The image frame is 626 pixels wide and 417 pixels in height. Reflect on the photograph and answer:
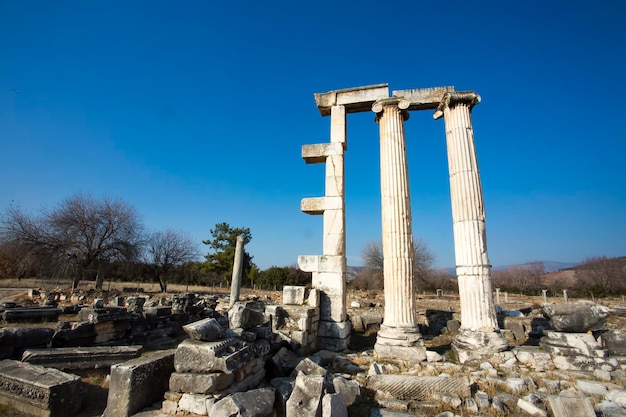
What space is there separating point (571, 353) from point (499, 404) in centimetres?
327

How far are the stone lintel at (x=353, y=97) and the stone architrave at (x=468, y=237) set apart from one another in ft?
6.24

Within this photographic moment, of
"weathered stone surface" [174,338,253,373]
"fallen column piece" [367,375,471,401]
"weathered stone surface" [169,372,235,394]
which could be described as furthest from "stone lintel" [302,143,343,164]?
"weathered stone surface" [169,372,235,394]

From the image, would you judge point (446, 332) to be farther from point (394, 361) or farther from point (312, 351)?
point (312, 351)

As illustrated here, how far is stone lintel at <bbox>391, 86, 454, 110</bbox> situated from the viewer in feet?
30.2

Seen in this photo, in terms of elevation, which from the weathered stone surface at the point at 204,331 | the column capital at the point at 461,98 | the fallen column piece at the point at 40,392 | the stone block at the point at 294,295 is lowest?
the fallen column piece at the point at 40,392

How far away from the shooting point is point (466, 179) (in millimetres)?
8383

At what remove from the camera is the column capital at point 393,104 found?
9195 millimetres

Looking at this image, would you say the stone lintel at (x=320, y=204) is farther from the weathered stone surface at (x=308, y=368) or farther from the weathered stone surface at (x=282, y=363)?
the weathered stone surface at (x=308, y=368)

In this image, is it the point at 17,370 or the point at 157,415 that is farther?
the point at 17,370

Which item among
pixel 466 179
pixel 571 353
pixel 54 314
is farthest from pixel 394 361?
pixel 54 314

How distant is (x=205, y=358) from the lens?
4.32m

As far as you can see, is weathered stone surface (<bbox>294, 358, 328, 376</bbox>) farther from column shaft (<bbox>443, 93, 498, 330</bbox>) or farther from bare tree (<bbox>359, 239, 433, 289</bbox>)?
bare tree (<bbox>359, 239, 433, 289</bbox>)

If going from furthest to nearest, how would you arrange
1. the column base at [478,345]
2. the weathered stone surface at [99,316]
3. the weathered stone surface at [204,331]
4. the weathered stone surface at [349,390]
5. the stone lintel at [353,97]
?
the stone lintel at [353,97] < the weathered stone surface at [99,316] < the column base at [478,345] < the weathered stone surface at [349,390] < the weathered stone surface at [204,331]

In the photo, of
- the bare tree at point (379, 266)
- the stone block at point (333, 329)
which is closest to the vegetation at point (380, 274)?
the bare tree at point (379, 266)
